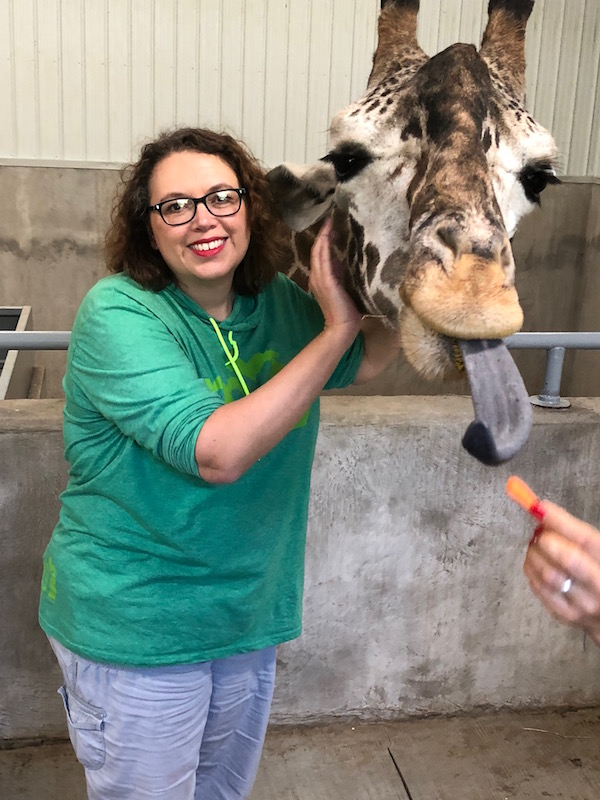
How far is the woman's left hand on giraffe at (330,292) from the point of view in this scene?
123 centimetres

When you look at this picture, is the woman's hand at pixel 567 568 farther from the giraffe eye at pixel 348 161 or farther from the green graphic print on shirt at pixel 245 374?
the giraffe eye at pixel 348 161

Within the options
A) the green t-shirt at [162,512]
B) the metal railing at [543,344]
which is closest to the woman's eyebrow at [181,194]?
the green t-shirt at [162,512]

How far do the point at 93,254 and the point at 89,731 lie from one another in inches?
207

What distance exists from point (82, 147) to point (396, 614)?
4709 mm

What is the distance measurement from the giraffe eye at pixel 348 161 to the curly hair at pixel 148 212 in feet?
0.50

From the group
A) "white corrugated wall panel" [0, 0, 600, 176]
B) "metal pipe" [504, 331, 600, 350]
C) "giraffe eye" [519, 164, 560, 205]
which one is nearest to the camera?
"giraffe eye" [519, 164, 560, 205]

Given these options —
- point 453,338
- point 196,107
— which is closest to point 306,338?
point 453,338

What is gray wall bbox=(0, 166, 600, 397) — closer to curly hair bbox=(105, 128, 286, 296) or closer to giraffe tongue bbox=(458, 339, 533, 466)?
curly hair bbox=(105, 128, 286, 296)

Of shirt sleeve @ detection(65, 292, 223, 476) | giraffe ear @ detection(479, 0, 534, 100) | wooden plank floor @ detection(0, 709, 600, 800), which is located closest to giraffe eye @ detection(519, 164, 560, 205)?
giraffe ear @ detection(479, 0, 534, 100)

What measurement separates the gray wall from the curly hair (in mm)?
4718

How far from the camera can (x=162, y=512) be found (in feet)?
4.38

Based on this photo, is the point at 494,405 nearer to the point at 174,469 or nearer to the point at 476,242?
the point at 476,242

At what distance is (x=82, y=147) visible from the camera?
5.87 metres

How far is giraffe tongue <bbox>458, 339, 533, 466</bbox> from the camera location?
35.9 inches
